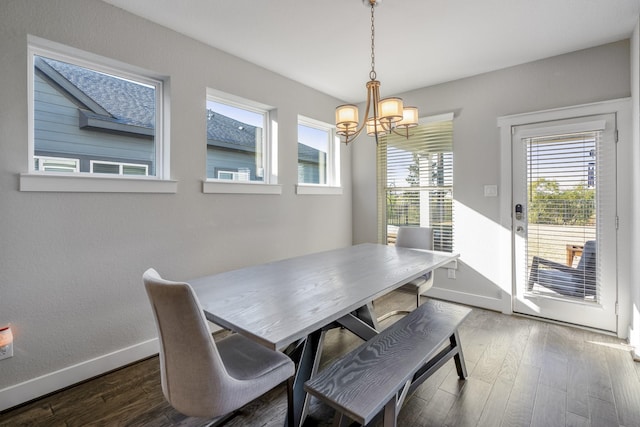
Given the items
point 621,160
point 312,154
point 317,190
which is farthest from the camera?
point 312,154

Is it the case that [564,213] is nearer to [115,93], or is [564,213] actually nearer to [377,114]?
[377,114]

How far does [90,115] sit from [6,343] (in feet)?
4.84

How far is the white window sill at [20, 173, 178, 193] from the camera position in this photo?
6.15 feet

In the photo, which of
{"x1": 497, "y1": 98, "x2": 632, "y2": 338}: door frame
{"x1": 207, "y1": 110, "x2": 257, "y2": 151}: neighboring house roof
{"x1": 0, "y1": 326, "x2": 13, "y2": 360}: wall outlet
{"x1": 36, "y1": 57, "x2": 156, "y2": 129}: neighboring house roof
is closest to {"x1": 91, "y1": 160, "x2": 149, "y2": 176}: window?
{"x1": 36, "y1": 57, "x2": 156, "y2": 129}: neighboring house roof

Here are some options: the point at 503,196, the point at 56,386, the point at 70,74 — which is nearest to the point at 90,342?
the point at 56,386

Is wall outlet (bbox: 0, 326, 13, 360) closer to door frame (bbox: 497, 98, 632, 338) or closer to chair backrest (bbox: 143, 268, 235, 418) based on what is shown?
chair backrest (bbox: 143, 268, 235, 418)

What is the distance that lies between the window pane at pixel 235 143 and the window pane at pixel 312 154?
59 cm

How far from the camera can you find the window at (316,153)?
12.4 ft

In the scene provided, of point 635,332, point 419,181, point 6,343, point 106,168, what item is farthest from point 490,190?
point 6,343

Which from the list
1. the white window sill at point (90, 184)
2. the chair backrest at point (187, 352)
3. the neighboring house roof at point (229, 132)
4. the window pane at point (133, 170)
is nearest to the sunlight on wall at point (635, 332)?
the chair backrest at point (187, 352)

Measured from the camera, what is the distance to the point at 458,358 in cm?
204

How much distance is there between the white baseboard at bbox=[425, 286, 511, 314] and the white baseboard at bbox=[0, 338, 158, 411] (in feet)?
9.48

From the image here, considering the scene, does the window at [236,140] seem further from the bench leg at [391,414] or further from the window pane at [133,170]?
the bench leg at [391,414]

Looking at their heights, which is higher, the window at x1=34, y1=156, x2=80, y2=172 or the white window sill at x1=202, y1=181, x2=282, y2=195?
the window at x1=34, y1=156, x2=80, y2=172
